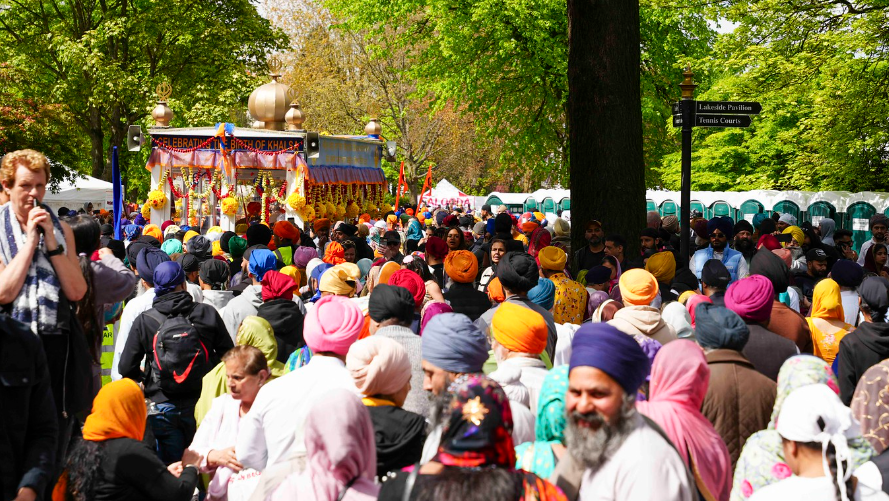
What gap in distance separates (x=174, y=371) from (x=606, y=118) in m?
7.93

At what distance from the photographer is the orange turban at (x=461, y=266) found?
27.2 feet

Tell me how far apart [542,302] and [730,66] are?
16.6 meters

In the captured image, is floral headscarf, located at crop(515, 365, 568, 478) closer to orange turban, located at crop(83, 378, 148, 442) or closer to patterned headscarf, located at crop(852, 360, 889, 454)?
patterned headscarf, located at crop(852, 360, 889, 454)

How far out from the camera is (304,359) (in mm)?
5910

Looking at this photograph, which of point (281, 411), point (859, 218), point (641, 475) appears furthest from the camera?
point (859, 218)

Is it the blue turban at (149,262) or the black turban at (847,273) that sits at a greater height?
the blue turban at (149,262)

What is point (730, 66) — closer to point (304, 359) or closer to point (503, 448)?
point (304, 359)

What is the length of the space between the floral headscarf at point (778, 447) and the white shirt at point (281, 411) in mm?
1756

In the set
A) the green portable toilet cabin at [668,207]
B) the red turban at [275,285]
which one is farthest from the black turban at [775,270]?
the green portable toilet cabin at [668,207]

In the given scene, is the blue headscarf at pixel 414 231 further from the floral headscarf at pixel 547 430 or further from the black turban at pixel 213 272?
the floral headscarf at pixel 547 430

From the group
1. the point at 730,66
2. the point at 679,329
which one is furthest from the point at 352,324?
the point at 730,66

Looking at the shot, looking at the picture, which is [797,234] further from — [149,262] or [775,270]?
[149,262]

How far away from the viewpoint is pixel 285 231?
12094 millimetres

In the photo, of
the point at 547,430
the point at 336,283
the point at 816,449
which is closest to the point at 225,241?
the point at 336,283
